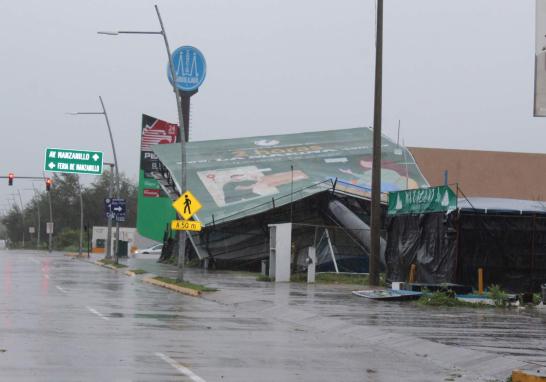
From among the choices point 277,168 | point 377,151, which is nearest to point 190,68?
point 277,168

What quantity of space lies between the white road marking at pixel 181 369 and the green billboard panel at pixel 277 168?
1226 inches

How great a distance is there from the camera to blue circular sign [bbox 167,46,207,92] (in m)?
70.6

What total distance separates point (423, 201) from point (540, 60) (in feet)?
58.5

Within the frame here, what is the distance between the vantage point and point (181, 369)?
11.8 m

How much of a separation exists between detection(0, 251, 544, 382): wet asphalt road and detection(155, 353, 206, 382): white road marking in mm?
26

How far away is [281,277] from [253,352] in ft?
67.7

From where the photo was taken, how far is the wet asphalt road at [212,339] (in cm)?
1186

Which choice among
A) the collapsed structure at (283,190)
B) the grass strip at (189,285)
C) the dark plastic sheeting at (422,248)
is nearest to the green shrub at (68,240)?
the collapsed structure at (283,190)

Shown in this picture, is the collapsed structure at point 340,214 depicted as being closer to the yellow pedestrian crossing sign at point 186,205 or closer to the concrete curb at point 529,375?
the yellow pedestrian crossing sign at point 186,205

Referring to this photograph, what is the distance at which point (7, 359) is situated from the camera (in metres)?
12.1

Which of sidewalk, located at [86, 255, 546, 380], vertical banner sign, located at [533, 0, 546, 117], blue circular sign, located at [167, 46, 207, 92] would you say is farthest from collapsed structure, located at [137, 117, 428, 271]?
vertical banner sign, located at [533, 0, 546, 117]

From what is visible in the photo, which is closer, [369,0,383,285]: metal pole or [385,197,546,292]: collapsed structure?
[385,197,546,292]: collapsed structure

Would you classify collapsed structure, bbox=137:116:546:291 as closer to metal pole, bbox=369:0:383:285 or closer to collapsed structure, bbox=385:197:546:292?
collapsed structure, bbox=385:197:546:292

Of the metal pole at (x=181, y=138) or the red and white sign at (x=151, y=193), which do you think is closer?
the metal pole at (x=181, y=138)
